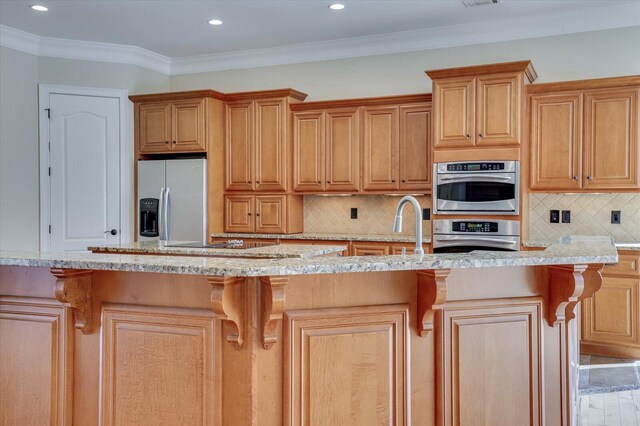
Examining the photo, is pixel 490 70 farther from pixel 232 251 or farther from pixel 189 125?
pixel 189 125

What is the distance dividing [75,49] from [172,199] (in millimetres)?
1795

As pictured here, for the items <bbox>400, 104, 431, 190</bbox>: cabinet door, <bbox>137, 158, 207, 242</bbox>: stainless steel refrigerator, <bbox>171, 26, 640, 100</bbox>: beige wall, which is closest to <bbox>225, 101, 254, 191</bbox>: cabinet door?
<bbox>137, 158, 207, 242</bbox>: stainless steel refrigerator

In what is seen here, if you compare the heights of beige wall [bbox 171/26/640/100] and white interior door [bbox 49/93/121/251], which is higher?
beige wall [bbox 171/26/640/100]

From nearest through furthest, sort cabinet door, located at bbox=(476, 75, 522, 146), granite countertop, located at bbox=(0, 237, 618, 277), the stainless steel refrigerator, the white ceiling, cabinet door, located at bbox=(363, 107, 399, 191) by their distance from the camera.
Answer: granite countertop, located at bbox=(0, 237, 618, 277)
cabinet door, located at bbox=(476, 75, 522, 146)
the white ceiling
cabinet door, located at bbox=(363, 107, 399, 191)
the stainless steel refrigerator

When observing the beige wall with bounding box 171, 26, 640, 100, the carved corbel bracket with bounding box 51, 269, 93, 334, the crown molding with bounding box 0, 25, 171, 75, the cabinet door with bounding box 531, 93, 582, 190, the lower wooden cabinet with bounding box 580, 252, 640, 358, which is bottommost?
the lower wooden cabinet with bounding box 580, 252, 640, 358

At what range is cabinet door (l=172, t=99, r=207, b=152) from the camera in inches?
218

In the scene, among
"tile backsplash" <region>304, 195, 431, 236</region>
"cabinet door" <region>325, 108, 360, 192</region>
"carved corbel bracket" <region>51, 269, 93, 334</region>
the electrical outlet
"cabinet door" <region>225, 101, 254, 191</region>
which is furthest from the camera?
"cabinet door" <region>225, 101, 254, 191</region>

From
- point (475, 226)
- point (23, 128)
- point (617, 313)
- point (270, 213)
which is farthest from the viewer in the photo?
point (270, 213)

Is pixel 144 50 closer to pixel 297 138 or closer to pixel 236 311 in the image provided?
pixel 297 138

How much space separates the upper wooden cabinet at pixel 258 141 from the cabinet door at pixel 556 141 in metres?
2.31

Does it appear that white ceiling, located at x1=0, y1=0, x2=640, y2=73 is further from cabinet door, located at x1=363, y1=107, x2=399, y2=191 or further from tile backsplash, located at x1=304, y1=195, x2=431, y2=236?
tile backsplash, located at x1=304, y1=195, x2=431, y2=236

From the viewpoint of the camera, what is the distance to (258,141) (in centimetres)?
558

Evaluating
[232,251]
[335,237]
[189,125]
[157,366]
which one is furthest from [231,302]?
[189,125]

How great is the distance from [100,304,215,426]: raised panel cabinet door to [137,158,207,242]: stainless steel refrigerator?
134 inches
